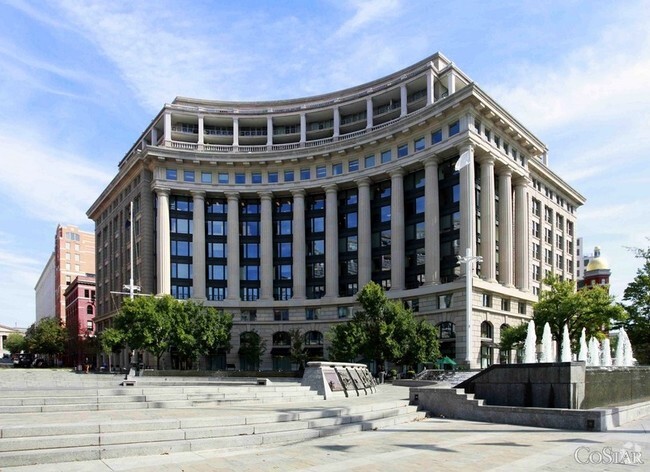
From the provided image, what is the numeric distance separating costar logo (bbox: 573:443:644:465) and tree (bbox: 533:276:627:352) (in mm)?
37628

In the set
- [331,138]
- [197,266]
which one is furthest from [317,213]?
[197,266]

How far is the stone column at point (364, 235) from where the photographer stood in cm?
6625

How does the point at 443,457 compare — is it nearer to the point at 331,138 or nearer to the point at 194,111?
the point at 331,138

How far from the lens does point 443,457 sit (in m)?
10.6

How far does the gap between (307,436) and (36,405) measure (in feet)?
23.5

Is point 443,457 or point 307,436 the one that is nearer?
point 443,457

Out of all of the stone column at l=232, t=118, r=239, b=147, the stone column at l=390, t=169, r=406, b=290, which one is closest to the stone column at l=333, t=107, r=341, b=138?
the stone column at l=390, t=169, r=406, b=290

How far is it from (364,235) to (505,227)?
17.2 meters

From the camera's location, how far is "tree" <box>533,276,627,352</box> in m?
45.3

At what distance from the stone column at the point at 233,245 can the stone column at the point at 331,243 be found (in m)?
13.2

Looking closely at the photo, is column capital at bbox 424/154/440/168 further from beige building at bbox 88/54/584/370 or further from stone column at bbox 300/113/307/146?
stone column at bbox 300/113/307/146

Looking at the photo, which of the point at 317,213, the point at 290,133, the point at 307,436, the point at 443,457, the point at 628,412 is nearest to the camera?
the point at 443,457

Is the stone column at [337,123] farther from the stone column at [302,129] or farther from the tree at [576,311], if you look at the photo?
the tree at [576,311]

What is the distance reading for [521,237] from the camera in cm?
6562
